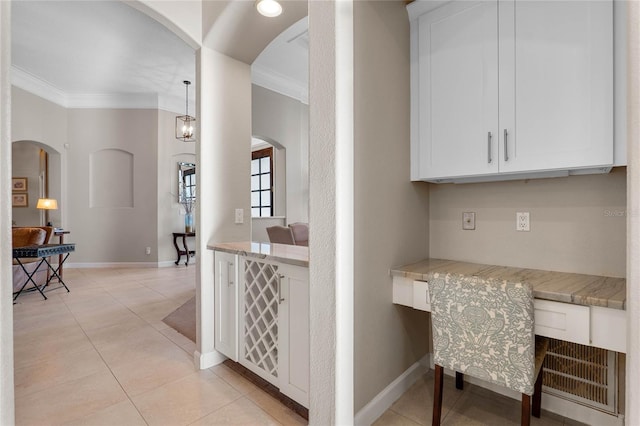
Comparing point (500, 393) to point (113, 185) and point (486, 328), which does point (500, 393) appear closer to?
point (486, 328)

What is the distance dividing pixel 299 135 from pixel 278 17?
3592 mm

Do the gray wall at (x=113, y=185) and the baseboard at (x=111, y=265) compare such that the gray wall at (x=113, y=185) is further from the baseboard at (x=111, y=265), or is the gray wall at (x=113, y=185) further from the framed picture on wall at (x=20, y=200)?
the framed picture on wall at (x=20, y=200)

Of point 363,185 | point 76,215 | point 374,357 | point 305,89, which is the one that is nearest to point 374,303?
point 374,357

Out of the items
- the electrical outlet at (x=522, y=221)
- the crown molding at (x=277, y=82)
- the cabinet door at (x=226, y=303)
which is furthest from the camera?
the crown molding at (x=277, y=82)

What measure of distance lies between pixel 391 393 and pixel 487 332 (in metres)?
0.76

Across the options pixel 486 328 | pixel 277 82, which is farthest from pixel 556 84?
pixel 277 82

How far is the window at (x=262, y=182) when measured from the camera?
23.0 ft

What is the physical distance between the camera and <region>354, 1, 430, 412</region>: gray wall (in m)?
1.66

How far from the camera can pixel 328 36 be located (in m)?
1.52

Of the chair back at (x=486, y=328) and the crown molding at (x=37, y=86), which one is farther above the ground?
the crown molding at (x=37, y=86)

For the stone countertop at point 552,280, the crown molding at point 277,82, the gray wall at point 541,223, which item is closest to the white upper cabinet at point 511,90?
the gray wall at point 541,223

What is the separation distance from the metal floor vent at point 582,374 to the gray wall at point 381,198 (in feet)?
2.50

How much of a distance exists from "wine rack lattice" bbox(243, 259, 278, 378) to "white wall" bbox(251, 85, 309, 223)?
343 centimetres

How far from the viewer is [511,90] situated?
1.69 m
